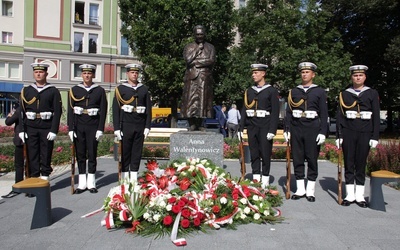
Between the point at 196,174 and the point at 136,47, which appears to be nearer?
the point at 196,174

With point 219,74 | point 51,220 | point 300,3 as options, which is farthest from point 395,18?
point 51,220

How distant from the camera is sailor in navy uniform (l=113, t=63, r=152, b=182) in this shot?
281 inches

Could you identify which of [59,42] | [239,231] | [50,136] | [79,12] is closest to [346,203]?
[239,231]

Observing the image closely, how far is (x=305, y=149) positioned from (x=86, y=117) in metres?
3.85

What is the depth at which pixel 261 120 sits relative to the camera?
7062 mm

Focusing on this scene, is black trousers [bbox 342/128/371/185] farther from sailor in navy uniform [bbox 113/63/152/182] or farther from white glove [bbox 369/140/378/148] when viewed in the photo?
sailor in navy uniform [bbox 113/63/152/182]

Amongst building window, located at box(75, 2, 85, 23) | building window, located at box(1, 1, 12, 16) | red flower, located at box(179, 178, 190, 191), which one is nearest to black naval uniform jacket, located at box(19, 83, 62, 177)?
red flower, located at box(179, 178, 190, 191)

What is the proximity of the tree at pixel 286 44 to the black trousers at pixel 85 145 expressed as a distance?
58.9 ft

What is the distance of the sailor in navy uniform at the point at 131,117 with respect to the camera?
7.14m

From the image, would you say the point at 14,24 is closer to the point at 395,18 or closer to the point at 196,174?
the point at 395,18

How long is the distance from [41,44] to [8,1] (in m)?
6.24

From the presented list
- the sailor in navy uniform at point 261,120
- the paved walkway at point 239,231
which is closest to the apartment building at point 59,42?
Result: the sailor in navy uniform at point 261,120

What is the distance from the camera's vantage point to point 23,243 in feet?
14.5

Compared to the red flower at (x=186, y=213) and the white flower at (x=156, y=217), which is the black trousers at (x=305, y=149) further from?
the white flower at (x=156, y=217)
